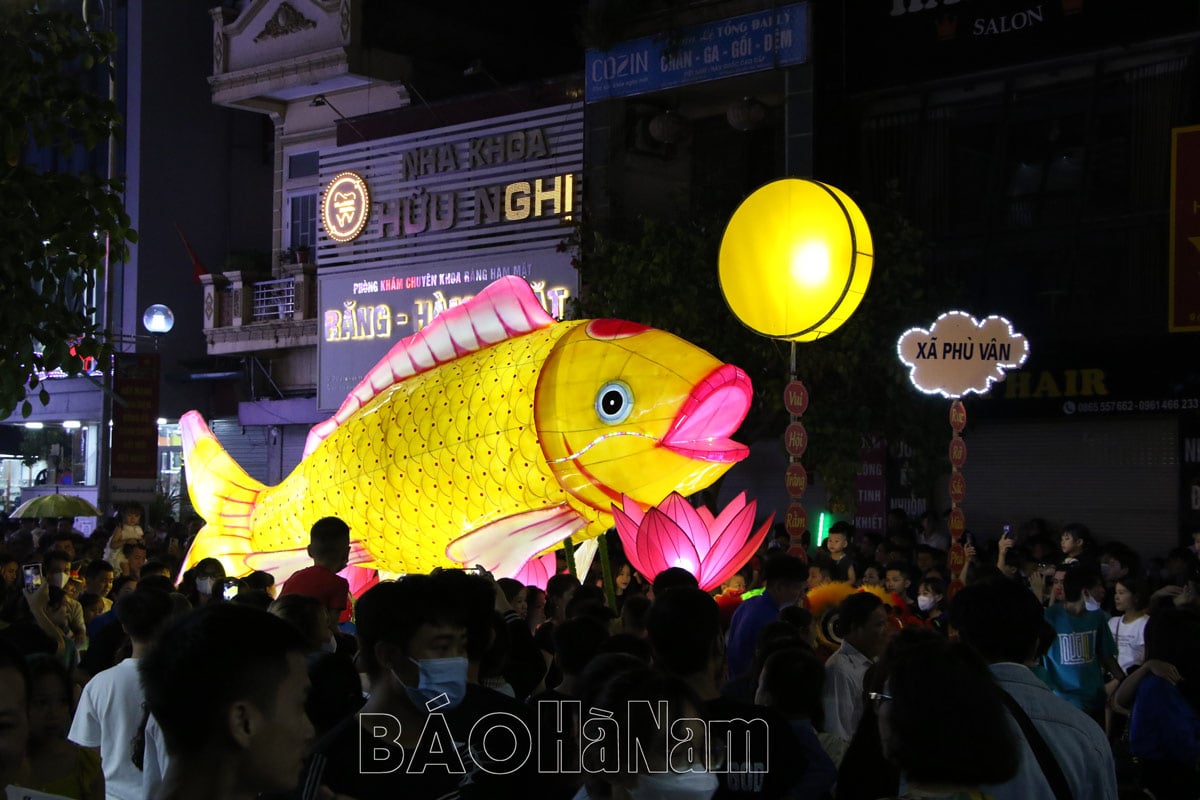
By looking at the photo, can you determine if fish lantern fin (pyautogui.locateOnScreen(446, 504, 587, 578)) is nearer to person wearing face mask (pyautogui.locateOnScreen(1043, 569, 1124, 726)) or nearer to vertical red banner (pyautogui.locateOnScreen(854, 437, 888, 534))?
person wearing face mask (pyautogui.locateOnScreen(1043, 569, 1124, 726))

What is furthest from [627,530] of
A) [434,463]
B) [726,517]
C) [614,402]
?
[434,463]

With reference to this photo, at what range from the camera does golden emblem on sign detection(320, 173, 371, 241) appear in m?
19.5

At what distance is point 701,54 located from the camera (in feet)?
51.6

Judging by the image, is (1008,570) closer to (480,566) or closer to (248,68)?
(480,566)

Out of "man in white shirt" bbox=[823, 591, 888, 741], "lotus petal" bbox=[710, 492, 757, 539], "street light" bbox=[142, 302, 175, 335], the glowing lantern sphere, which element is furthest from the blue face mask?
"street light" bbox=[142, 302, 175, 335]

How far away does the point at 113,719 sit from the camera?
4.57 metres

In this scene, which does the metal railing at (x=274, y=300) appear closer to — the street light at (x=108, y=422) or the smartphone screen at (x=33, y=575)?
the street light at (x=108, y=422)

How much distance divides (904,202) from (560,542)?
8477 millimetres

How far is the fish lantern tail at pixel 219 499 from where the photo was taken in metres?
9.95

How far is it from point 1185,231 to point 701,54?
6.35 m

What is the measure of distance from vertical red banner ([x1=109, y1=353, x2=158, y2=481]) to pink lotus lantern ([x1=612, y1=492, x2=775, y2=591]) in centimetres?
922

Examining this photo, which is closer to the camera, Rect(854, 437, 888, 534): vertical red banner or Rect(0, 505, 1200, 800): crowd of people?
Rect(0, 505, 1200, 800): crowd of people

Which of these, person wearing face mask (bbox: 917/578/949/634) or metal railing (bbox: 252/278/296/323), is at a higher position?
metal railing (bbox: 252/278/296/323)

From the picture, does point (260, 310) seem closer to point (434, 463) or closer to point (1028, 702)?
point (434, 463)
